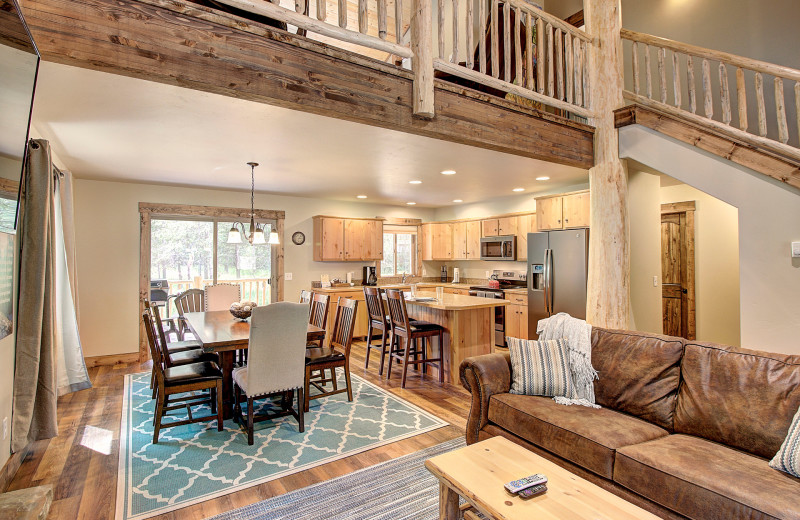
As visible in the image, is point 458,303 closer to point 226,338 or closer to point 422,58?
point 226,338

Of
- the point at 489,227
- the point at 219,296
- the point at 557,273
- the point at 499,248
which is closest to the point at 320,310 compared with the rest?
the point at 219,296

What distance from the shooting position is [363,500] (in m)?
2.29

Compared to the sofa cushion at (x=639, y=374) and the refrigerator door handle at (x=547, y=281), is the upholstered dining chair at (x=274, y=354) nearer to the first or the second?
the sofa cushion at (x=639, y=374)

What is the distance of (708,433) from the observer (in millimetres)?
2061

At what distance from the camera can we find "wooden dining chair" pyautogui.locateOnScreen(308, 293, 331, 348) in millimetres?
4102

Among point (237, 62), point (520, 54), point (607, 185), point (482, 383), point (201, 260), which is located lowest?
point (482, 383)

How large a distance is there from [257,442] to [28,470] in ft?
4.61

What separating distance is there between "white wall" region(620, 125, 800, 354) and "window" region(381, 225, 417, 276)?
5.36m

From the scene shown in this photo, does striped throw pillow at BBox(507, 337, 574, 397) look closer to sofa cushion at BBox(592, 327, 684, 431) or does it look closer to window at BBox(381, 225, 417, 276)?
sofa cushion at BBox(592, 327, 684, 431)

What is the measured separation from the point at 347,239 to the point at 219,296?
102 inches

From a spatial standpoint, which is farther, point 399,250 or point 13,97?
point 399,250

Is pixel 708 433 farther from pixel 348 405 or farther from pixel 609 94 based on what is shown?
pixel 609 94

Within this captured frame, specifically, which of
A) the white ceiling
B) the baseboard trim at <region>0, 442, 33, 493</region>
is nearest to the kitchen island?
the white ceiling

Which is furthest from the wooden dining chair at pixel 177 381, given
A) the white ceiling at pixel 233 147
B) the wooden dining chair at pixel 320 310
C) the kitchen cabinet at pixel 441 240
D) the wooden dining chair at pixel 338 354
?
the kitchen cabinet at pixel 441 240
